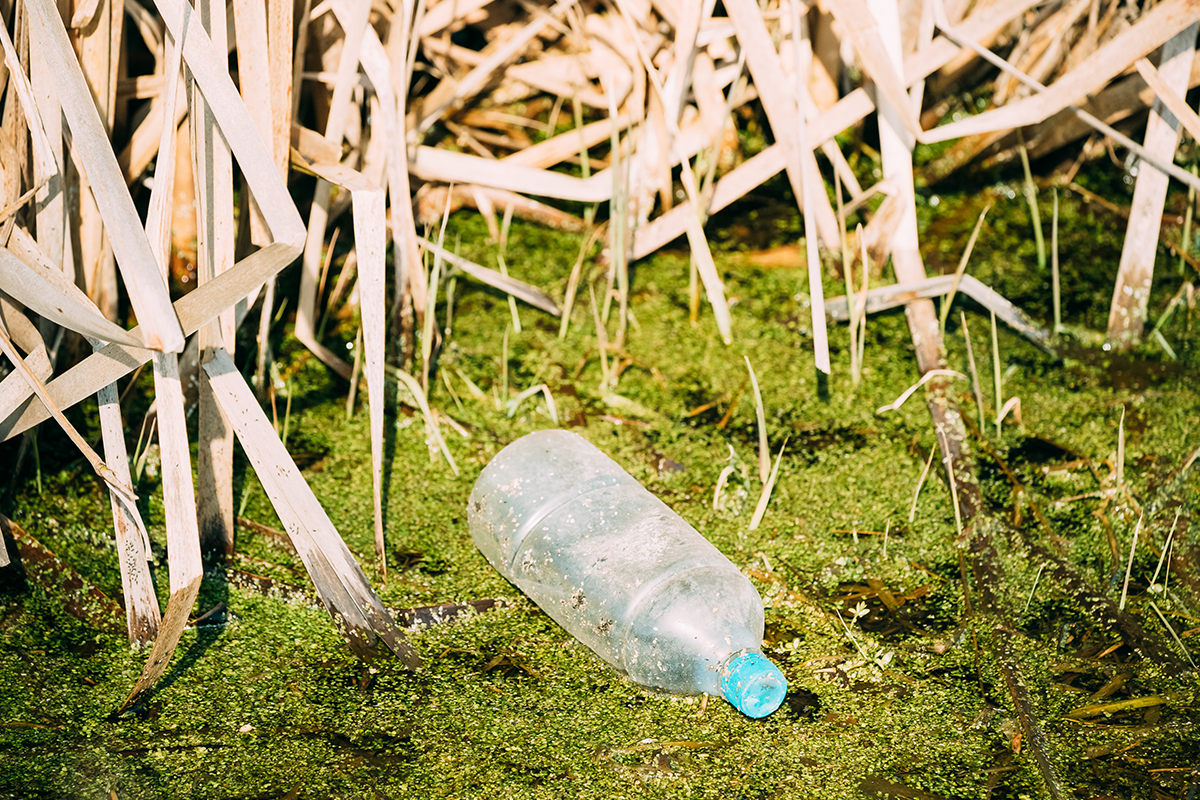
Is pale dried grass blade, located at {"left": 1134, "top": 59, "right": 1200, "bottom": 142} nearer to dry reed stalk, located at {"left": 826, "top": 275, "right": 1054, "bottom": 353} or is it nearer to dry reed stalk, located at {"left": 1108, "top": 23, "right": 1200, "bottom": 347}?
dry reed stalk, located at {"left": 1108, "top": 23, "right": 1200, "bottom": 347}

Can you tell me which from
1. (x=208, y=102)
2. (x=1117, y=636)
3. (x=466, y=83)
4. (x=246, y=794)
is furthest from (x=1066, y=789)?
(x=466, y=83)

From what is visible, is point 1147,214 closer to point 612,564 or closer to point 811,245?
point 811,245

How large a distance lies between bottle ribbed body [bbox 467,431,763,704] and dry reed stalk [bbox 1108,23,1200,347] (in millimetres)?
1051

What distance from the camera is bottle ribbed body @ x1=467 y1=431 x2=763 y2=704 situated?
116cm

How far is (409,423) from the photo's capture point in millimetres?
1645

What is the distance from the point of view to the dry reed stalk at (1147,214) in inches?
66.5

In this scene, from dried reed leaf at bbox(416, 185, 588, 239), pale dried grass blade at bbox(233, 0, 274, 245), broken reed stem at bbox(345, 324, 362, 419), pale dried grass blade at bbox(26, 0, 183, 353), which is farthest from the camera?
dried reed leaf at bbox(416, 185, 588, 239)

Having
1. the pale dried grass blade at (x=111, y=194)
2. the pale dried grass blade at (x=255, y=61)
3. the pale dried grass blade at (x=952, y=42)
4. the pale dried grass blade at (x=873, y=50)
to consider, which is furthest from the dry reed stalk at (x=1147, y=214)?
the pale dried grass blade at (x=111, y=194)

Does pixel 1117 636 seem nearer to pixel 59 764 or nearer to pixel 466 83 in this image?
pixel 59 764

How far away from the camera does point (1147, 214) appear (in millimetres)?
1776

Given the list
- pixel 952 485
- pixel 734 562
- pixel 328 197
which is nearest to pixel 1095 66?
pixel 952 485

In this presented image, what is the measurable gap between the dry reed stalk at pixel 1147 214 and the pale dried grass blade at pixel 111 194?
1.65m

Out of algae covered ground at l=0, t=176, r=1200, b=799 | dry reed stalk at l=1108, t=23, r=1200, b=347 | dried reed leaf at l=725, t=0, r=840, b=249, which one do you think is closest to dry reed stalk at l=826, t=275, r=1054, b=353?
algae covered ground at l=0, t=176, r=1200, b=799

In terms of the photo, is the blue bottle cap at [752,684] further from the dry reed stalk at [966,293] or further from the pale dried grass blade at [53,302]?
the dry reed stalk at [966,293]
